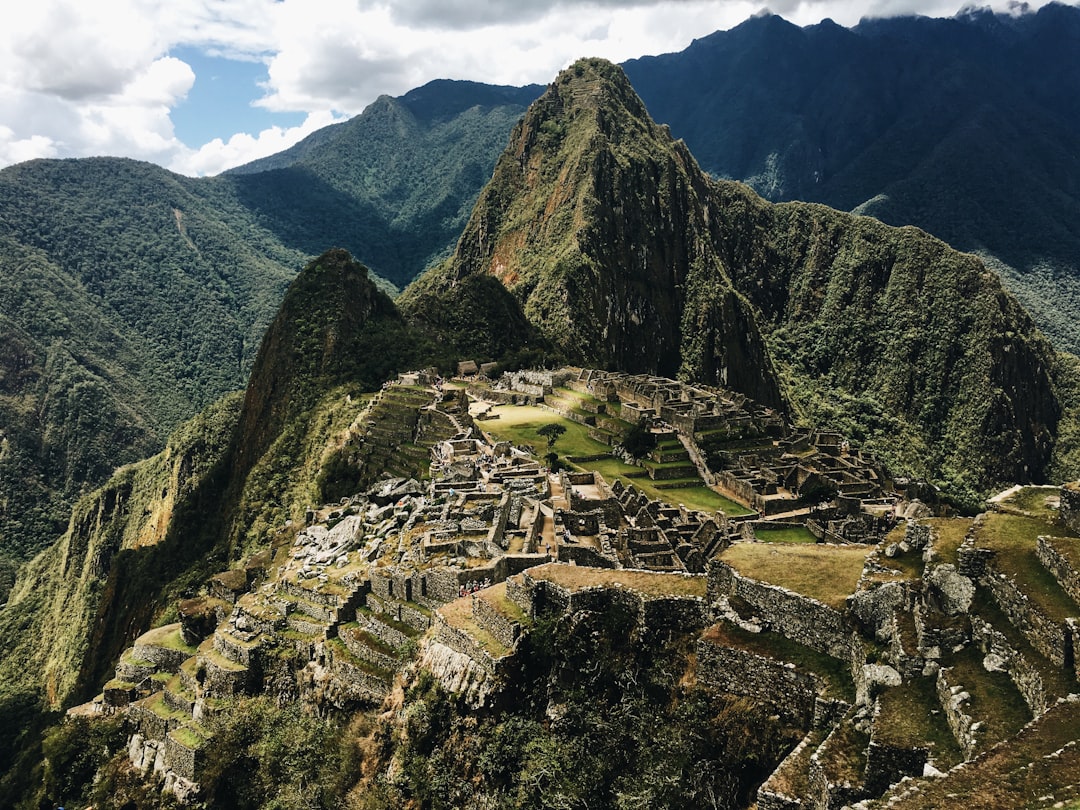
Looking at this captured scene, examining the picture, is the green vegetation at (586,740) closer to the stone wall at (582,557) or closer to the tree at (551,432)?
the stone wall at (582,557)

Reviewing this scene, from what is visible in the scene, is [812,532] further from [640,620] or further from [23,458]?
[23,458]

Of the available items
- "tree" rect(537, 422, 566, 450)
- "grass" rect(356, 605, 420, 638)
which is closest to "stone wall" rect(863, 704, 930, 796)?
"grass" rect(356, 605, 420, 638)

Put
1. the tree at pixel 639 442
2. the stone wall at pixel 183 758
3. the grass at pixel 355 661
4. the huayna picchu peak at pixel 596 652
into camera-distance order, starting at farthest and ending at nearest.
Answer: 1. the tree at pixel 639 442
2. the stone wall at pixel 183 758
3. the grass at pixel 355 661
4. the huayna picchu peak at pixel 596 652

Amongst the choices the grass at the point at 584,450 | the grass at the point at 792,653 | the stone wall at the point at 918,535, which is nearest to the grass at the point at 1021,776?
the grass at the point at 792,653

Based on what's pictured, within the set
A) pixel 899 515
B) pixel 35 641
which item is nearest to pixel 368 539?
pixel 899 515

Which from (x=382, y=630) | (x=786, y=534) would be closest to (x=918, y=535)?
(x=382, y=630)

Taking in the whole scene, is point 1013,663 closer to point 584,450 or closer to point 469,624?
point 469,624

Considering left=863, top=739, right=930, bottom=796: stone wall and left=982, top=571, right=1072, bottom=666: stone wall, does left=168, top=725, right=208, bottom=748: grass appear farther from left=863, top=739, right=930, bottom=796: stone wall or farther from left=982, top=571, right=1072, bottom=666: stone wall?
left=982, top=571, right=1072, bottom=666: stone wall
